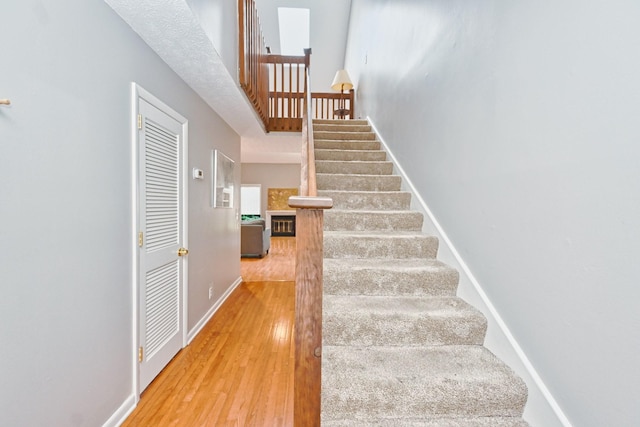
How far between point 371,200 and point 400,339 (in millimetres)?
1299

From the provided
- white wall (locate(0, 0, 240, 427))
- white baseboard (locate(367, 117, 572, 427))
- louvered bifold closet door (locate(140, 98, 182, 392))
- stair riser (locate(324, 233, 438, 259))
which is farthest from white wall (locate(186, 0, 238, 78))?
white baseboard (locate(367, 117, 572, 427))

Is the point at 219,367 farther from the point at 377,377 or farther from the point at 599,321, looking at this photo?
the point at 599,321

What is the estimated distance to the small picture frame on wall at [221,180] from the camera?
297 cm

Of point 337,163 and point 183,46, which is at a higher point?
point 183,46

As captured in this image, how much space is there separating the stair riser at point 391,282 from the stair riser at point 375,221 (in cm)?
56

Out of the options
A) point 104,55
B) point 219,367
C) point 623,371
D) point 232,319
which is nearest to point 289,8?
point 104,55

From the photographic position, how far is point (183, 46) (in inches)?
69.6

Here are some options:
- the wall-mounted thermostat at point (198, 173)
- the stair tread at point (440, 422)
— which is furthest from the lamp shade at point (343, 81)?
the stair tread at point (440, 422)

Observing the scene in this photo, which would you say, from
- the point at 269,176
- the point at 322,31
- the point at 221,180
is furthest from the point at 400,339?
the point at 269,176

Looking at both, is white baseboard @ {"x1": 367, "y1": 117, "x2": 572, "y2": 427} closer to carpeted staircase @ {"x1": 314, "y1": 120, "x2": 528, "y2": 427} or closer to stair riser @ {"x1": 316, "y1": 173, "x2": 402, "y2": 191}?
carpeted staircase @ {"x1": 314, "y1": 120, "x2": 528, "y2": 427}

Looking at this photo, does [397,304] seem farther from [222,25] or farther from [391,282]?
[222,25]

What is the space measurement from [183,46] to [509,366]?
2527 mm

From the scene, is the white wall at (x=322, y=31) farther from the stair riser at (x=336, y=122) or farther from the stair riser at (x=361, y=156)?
the stair riser at (x=361, y=156)

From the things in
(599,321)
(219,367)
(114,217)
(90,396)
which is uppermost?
(114,217)
